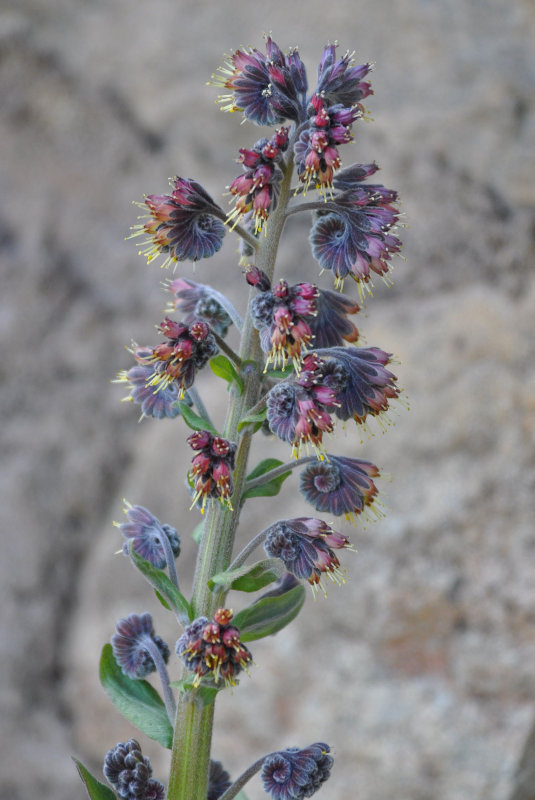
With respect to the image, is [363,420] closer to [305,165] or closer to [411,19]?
[305,165]

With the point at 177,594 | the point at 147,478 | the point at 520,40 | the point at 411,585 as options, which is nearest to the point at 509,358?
the point at 411,585

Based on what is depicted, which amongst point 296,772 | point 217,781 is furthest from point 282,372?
point 217,781

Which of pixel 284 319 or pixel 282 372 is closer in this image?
A: pixel 284 319

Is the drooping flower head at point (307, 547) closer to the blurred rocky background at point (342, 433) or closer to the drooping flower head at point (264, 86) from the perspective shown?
the drooping flower head at point (264, 86)

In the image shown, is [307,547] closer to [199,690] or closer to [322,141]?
[199,690]

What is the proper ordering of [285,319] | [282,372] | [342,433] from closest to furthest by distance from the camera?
[285,319] < [282,372] < [342,433]

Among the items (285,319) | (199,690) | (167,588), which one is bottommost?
(199,690)

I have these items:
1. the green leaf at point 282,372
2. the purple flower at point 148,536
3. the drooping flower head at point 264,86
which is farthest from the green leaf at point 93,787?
the drooping flower head at point 264,86
